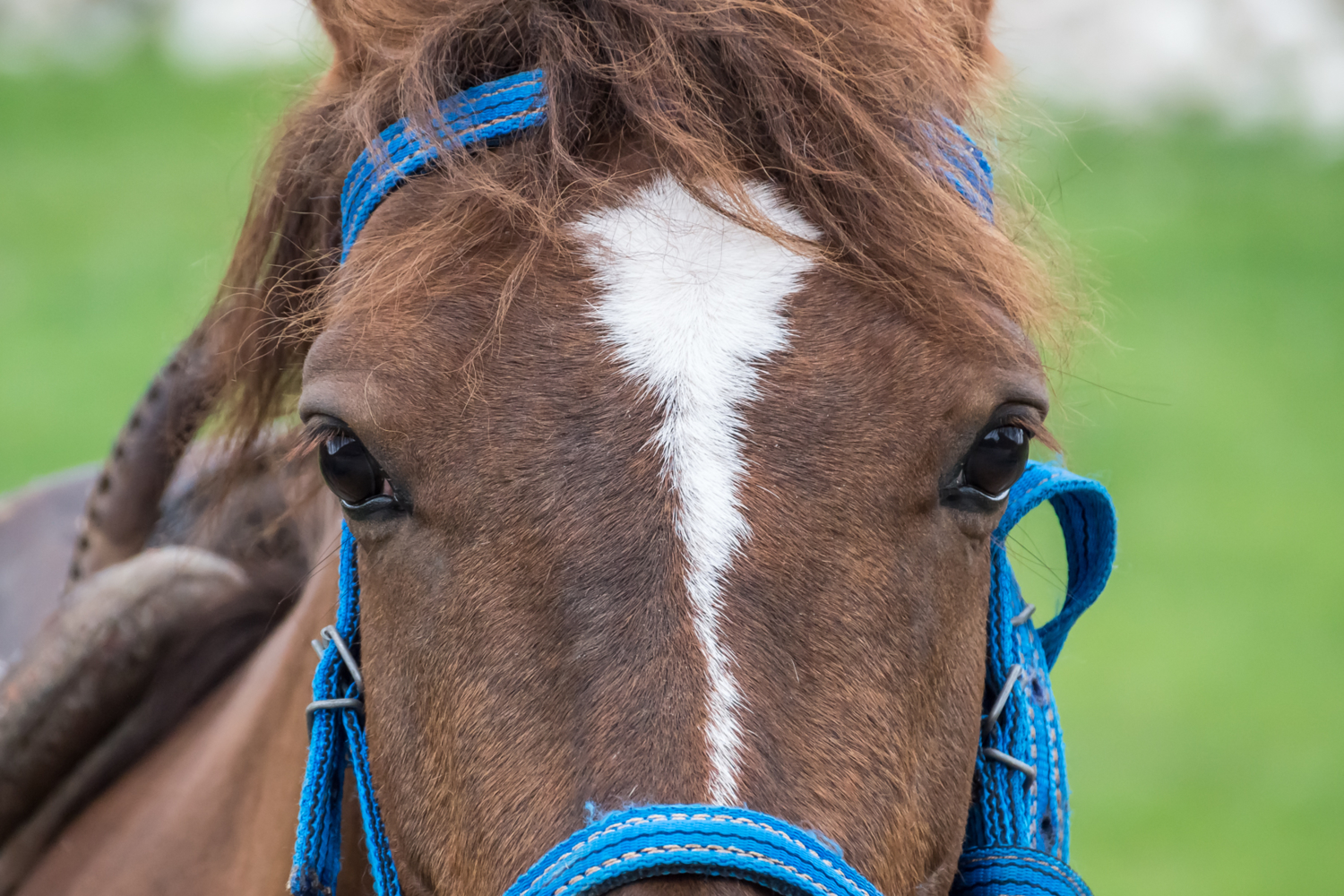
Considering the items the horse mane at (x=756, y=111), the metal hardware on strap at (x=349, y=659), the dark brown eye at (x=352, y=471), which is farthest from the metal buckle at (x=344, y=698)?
the horse mane at (x=756, y=111)

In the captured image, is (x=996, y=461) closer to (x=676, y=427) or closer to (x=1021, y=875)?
(x=676, y=427)

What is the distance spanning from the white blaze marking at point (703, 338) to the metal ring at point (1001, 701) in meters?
0.48

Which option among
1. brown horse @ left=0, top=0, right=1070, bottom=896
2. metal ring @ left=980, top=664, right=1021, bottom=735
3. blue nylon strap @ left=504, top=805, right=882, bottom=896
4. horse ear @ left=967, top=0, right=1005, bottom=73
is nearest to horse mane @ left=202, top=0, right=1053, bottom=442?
brown horse @ left=0, top=0, right=1070, bottom=896

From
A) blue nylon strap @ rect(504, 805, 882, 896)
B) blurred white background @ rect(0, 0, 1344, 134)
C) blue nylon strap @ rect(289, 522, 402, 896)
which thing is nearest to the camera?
blue nylon strap @ rect(504, 805, 882, 896)

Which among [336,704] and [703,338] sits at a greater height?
[703,338]

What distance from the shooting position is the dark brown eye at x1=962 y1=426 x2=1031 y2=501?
131 centimetres

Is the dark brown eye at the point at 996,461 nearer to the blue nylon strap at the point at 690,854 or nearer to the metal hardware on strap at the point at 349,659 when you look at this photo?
the blue nylon strap at the point at 690,854

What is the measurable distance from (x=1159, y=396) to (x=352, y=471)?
335 inches

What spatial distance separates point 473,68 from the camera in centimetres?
145

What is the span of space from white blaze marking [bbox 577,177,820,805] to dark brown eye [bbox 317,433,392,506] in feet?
0.95

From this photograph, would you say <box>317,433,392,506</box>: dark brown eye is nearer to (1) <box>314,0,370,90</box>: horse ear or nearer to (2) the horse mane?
(2) the horse mane

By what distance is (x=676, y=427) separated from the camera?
120 centimetres

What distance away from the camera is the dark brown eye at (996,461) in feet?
4.31

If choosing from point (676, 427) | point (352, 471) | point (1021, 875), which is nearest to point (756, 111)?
point (676, 427)
